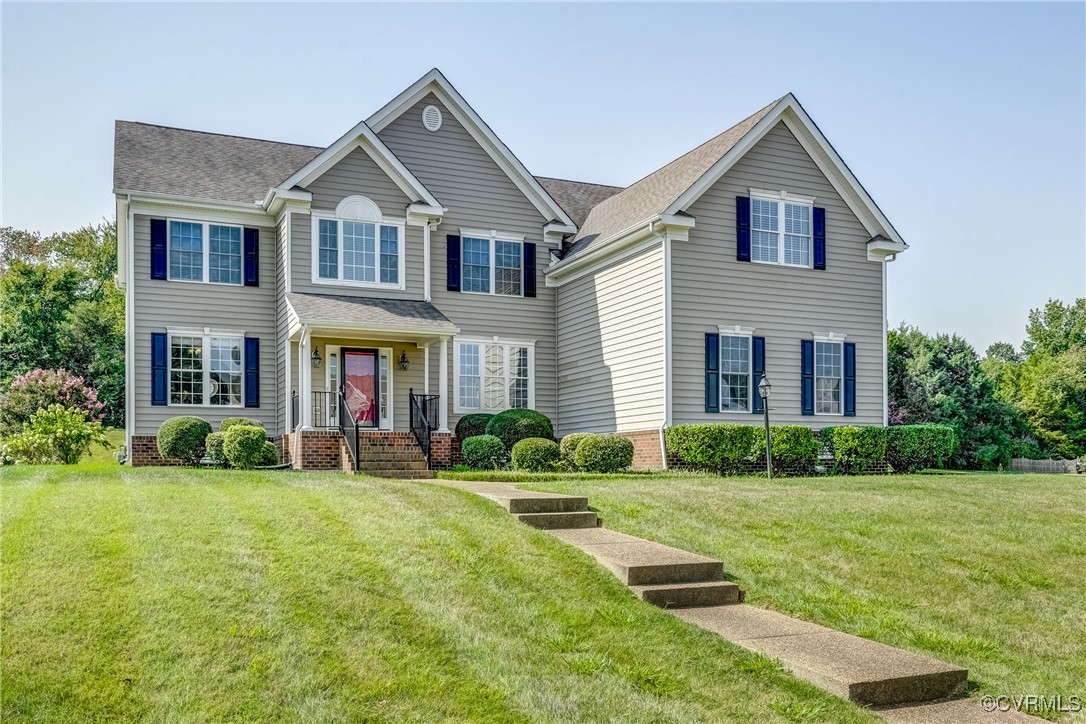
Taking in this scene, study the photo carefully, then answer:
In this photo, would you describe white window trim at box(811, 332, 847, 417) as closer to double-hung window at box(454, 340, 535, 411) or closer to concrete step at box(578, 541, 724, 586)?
double-hung window at box(454, 340, 535, 411)

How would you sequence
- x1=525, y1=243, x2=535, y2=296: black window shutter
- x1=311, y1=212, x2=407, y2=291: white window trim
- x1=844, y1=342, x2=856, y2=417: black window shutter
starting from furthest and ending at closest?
x1=525, y1=243, x2=535, y2=296: black window shutter → x1=844, y1=342, x2=856, y2=417: black window shutter → x1=311, y1=212, x2=407, y2=291: white window trim

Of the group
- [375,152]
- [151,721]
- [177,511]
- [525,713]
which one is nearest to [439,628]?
[525,713]

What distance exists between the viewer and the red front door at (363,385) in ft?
66.0

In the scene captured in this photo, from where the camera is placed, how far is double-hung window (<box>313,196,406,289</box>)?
777 inches

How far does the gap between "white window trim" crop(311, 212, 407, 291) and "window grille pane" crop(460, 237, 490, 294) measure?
5.67 feet

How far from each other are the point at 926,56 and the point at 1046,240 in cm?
1002

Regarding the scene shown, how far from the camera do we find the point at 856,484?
15938mm

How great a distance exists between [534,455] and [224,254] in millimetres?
8097

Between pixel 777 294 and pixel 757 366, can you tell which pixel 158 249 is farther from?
pixel 777 294

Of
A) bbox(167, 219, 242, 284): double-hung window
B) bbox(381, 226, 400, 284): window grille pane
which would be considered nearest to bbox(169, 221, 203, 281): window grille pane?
bbox(167, 219, 242, 284): double-hung window

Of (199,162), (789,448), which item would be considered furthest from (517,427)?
(199,162)

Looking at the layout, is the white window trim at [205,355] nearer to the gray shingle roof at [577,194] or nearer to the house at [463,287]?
the house at [463,287]

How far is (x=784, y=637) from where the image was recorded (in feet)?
24.4

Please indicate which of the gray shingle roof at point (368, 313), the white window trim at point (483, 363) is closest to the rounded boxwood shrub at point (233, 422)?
the gray shingle roof at point (368, 313)
